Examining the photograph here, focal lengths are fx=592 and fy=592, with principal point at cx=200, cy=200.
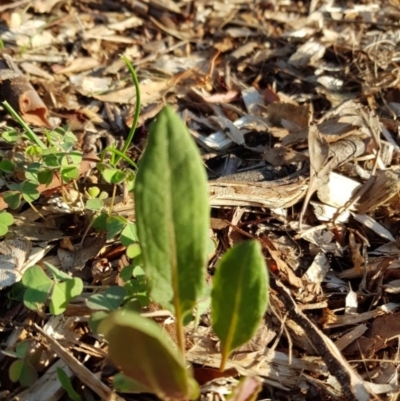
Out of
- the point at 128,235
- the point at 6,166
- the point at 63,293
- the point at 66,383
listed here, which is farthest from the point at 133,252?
the point at 6,166

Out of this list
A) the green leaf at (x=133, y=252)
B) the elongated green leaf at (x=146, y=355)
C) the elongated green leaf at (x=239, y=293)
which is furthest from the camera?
the green leaf at (x=133, y=252)

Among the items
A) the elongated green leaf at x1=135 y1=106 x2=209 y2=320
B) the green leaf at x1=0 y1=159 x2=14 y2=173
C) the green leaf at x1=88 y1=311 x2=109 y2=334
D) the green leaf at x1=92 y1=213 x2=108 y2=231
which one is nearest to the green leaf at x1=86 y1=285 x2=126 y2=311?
the green leaf at x1=88 y1=311 x2=109 y2=334

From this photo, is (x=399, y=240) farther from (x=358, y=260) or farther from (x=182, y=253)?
(x=182, y=253)

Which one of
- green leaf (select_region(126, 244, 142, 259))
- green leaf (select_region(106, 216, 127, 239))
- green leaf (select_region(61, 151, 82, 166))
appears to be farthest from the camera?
green leaf (select_region(61, 151, 82, 166))

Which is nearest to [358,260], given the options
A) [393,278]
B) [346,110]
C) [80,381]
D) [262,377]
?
[393,278]

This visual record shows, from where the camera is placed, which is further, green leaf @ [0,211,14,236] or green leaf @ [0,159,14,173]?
green leaf @ [0,159,14,173]

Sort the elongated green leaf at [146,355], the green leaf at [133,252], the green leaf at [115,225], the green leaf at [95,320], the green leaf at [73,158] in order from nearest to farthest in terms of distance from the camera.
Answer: the elongated green leaf at [146,355]
the green leaf at [95,320]
the green leaf at [133,252]
the green leaf at [115,225]
the green leaf at [73,158]

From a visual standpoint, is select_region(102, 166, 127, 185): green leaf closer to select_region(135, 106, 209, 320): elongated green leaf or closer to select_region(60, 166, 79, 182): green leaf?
select_region(60, 166, 79, 182): green leaf

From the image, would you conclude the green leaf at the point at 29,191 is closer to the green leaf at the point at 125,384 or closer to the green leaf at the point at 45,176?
the green leaf at the point at 45,176

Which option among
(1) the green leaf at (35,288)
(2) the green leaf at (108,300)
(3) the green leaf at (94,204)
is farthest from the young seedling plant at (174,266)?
(3) the green leaf at (94,204)
